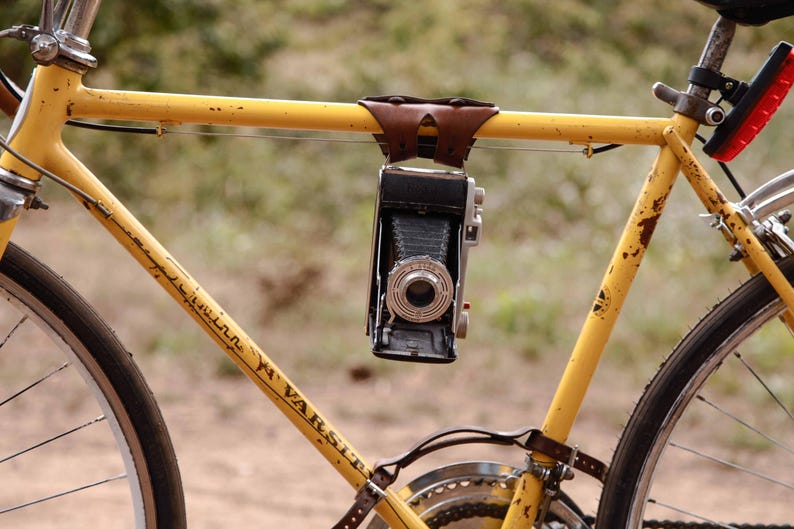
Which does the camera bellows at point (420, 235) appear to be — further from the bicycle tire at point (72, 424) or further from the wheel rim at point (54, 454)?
the wheel rim at point (54, 454)

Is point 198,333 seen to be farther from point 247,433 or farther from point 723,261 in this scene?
point 723,261

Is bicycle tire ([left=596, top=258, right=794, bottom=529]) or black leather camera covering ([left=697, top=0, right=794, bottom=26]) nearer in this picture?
black leather camera covering ([left=697, top=0, right=794, bottom=26])

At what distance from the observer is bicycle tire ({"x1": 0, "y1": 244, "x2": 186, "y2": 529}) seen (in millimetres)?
1689

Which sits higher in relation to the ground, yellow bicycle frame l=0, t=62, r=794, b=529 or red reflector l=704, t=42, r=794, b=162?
red reflector l=704, t=42, r=794, b=162

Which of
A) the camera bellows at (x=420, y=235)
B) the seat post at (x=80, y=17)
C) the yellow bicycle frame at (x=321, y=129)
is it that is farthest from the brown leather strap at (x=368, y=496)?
the seat post at (x=80, y=17)

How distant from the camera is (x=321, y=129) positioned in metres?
1.69

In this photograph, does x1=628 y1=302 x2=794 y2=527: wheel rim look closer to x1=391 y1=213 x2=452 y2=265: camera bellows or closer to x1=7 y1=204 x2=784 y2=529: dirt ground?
x1=7 y1=204 x2=784 y2=529: dirt ground

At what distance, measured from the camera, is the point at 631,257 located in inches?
69.1

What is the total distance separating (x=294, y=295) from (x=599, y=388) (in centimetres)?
170

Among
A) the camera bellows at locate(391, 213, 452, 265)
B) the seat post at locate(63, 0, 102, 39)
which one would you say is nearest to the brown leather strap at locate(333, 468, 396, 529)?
the camera bellows at locate(391, 213, 452, 265)

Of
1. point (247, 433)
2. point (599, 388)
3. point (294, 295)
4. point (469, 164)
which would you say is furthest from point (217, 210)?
point (599, 388)

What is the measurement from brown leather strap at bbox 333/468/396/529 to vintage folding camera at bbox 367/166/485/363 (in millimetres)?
251

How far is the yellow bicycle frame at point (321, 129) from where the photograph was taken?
1.62m

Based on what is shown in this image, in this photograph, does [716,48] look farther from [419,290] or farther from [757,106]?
[419,290]
